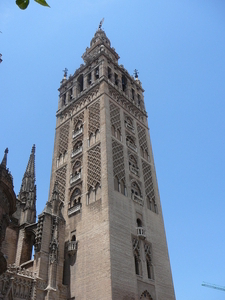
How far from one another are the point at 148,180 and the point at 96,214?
7.11 metres

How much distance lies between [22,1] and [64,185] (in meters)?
23.9

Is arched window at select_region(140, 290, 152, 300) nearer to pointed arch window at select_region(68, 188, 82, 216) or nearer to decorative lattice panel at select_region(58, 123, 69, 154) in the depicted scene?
pointed arch window at select_region(68, 188, 82, 216)

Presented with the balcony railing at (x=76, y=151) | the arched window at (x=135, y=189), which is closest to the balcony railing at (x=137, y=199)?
the arched window at (x=135, y=189)

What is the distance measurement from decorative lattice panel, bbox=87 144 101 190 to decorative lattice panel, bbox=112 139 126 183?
1.21 metres

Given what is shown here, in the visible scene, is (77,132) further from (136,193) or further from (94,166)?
(136,193)

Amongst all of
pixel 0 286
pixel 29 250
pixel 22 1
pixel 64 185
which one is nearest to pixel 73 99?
pixel 64 185

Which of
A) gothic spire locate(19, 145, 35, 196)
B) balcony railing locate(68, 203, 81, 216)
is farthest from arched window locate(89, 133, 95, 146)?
gothic spire locate(19, 145, 35, 196)

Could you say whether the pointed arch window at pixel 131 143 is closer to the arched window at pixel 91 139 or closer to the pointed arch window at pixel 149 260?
the arched window at pixel 91 139

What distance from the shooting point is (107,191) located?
69.7 feet

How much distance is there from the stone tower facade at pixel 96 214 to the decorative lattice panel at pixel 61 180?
10 centimetres

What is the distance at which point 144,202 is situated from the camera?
2394 centimetres

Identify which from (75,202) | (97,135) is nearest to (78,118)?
(97,135)

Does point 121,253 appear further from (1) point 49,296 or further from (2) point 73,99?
(2) point 73,99

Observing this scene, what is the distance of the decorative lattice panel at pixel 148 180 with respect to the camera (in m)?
25.4
